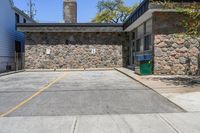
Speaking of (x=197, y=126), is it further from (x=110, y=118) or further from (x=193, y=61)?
(x=193, y=61)

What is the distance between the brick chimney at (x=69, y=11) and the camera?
41000 mm

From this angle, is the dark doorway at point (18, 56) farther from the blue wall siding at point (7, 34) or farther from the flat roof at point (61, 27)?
the flat roof at point (61, 27)

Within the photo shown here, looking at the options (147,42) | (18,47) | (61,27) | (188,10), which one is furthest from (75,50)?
(188,10)

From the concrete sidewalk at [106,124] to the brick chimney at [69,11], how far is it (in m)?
33.3

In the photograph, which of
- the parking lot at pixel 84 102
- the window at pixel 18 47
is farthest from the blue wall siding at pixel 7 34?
the parking lot at pixel 84 102

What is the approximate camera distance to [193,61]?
67.3ft

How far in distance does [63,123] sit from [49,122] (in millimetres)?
360

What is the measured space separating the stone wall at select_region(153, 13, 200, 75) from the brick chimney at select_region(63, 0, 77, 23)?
72.2 feet

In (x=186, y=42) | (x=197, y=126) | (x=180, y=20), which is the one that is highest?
(x=180, y=20)

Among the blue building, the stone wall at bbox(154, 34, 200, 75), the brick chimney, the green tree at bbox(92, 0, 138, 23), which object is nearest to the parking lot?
the stone wall at bbox(154, 34, 200, 75)

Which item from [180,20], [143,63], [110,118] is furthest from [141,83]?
[110,118]

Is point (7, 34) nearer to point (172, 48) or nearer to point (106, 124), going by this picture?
point (172, 48)

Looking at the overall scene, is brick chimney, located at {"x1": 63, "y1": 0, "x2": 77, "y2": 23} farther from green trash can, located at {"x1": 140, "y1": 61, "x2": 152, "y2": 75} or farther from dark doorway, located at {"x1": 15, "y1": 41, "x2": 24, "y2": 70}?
green trash can, located at {"x1": 140, "y1": 61, "x2": 152, "y2": 75}

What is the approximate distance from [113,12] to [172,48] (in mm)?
47104
